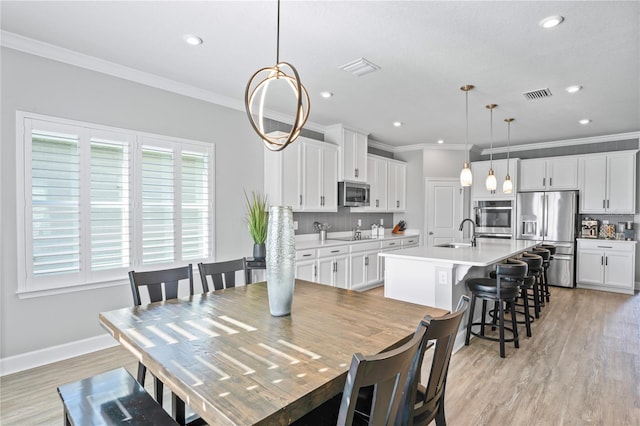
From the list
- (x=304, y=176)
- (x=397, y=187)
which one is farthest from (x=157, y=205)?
(x=397, y=187)

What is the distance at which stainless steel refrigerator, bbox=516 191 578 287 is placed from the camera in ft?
19.3

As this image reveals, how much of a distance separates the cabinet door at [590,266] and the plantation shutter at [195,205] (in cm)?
613

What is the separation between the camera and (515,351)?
10.8 feet

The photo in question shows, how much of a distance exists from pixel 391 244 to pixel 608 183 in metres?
3.75

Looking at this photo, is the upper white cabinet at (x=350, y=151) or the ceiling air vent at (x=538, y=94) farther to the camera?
the upper white cabinet at (x=350, y=151)

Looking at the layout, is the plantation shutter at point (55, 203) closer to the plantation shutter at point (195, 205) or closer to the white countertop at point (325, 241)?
the plantation shutter at point (195, 205)

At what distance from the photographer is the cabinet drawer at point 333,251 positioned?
4752 mm

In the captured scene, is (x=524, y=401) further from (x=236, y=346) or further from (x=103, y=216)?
(x=103, y=216)

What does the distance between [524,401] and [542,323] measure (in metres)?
2.06

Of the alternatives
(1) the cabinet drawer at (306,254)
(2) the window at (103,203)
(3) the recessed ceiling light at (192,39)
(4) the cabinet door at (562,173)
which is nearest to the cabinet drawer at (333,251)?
(1) the cabinet drawer at (306,254)

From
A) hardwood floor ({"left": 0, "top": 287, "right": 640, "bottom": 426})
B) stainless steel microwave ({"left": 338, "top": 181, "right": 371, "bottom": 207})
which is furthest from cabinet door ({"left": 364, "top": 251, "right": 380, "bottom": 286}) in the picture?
hardwood floor ({"left": 0, "top": 287, "right": 640, "bottom": 426})

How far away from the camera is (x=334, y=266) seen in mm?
4938

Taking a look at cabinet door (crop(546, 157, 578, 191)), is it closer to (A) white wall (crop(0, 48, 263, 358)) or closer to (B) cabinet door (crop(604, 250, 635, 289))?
(B) cabinet door (crop(604, 250, 635, 289))

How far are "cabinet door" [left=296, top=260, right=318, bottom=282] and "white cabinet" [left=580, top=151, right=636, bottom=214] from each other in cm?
494
